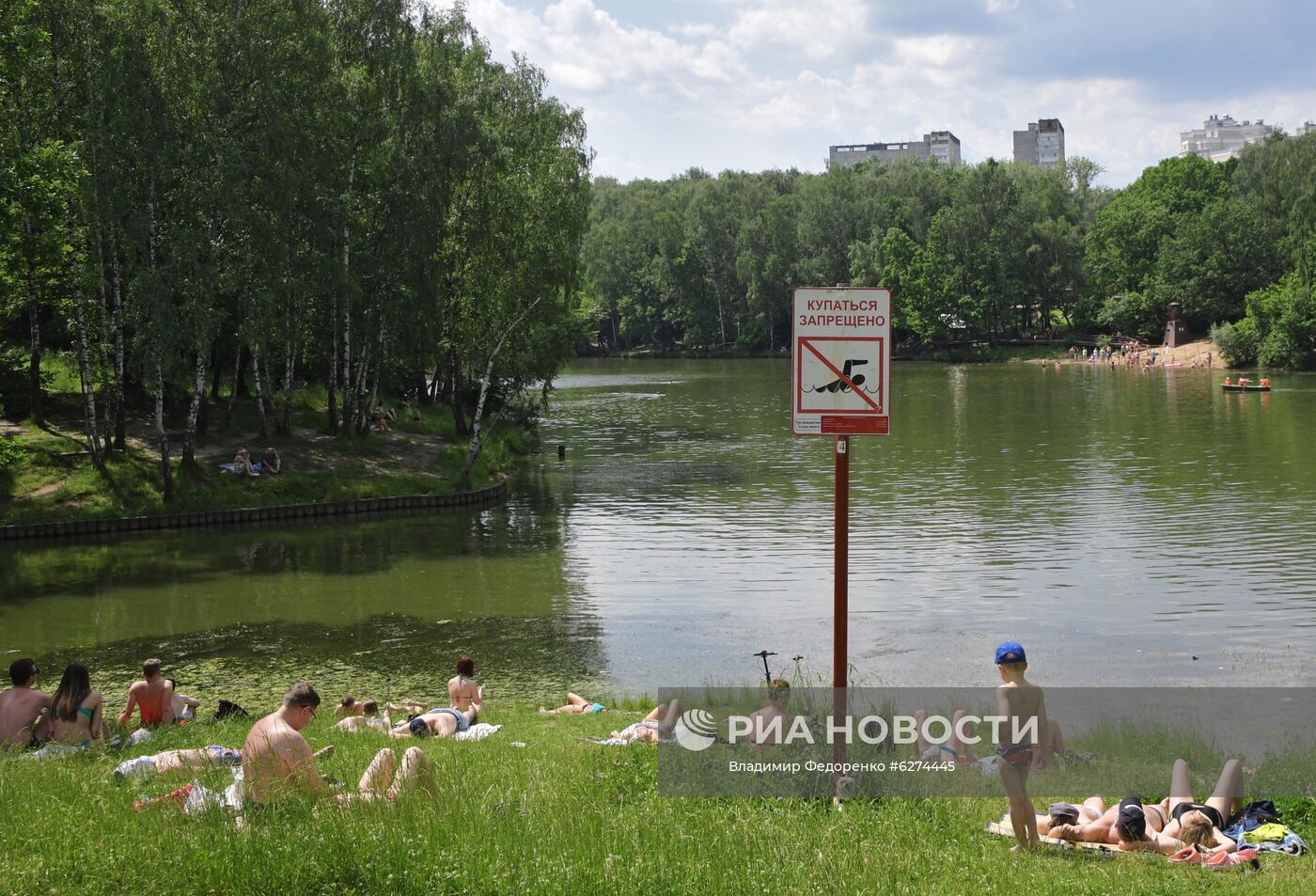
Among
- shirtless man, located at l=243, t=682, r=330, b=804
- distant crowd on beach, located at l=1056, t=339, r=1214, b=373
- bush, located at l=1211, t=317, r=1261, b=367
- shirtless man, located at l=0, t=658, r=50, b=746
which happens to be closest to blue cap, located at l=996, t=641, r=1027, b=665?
shirtless man, located at l=243, t=682, r=330, b=804

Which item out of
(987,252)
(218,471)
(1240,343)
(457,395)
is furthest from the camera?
(987,252)

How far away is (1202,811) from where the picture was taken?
923 cm

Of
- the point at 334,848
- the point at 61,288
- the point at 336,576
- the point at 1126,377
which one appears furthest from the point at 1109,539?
the point at 1126,377

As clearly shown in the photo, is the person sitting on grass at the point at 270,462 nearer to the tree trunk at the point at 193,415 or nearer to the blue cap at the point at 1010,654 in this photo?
the tree trunk at the point at 193,415

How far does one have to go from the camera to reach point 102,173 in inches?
1174

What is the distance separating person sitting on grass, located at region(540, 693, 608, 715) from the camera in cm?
1553

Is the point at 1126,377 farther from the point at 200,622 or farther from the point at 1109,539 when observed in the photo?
the point at 200,622

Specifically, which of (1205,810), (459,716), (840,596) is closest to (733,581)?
(459,716)

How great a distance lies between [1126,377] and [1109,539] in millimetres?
63120

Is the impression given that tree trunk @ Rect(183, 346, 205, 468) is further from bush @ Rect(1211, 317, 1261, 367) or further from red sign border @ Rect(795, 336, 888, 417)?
bush @ Rect(1211, 317, 1261, 367)

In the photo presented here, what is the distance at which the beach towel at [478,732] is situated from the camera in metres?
13.2

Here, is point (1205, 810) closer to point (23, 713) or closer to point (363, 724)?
point (363, 724)

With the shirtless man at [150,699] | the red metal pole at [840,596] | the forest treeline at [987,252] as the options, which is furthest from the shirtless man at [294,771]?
the forest treeline at [987,252]

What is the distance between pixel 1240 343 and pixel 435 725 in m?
90.5
